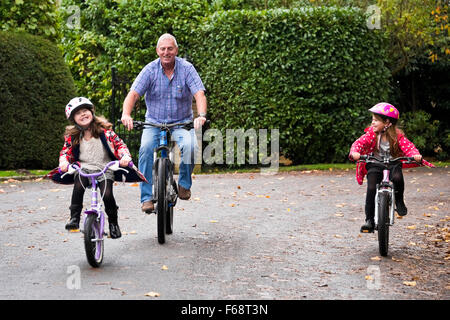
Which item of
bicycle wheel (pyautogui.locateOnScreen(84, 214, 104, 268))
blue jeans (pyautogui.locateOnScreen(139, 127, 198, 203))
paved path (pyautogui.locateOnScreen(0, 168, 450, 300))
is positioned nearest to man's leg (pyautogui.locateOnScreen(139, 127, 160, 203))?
blue jeans (pyautogui.locateOnScreen(139, 127, 198, 203))

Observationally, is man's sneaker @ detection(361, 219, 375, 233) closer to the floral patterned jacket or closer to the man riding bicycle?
the man riding bicycle

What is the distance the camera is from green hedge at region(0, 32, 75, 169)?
1530 centimetres

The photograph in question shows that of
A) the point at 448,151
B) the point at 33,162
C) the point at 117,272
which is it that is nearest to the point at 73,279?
the point at 117,272

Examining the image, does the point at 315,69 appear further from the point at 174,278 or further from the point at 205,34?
the point at 174,278

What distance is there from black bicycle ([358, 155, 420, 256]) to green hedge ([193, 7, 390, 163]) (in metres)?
9.46

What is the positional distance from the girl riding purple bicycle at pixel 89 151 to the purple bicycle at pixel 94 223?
10cm

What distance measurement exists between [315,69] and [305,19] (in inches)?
46.4

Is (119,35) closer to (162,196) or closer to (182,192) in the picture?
(182,192)

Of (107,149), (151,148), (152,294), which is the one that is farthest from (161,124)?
(152,294)

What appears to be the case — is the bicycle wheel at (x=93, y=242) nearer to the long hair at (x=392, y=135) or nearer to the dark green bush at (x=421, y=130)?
the long hair at (x=392, y=135)

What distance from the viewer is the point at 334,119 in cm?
1678

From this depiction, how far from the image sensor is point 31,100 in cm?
1563

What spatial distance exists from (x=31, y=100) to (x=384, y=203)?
35.1ft

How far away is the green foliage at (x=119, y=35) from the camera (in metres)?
17.5
